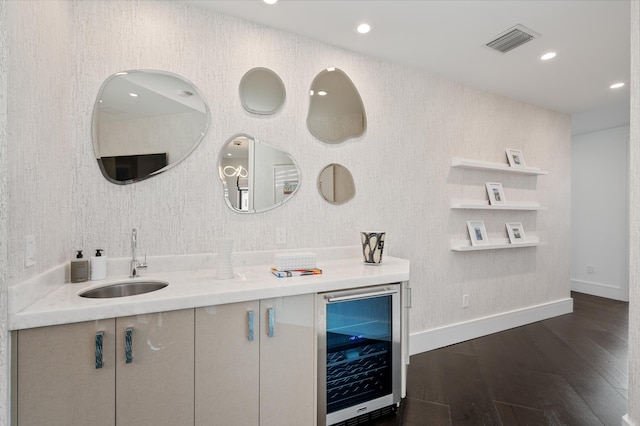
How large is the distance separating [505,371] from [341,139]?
2.35 meters

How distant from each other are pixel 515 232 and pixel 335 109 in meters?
2.65

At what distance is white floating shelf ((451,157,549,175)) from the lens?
3.17m

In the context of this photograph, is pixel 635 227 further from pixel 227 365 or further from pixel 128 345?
pixel 128 345

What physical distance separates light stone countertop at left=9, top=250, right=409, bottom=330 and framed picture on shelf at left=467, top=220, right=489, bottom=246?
1.37m

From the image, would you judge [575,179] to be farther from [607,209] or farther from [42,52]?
[42,52]

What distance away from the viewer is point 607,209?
500cm

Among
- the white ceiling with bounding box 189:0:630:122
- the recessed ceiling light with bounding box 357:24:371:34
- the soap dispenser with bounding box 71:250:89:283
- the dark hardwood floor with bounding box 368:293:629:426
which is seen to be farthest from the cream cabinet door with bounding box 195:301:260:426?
the recessed ceiling light with bounding box 357:24:371:34

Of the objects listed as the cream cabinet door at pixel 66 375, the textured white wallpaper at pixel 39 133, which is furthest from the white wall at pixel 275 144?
the cream cabinet door at pixel 66 375

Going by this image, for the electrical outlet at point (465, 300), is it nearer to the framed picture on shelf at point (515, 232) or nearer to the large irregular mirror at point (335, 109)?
the framed picture on shelf at point (515, 232)

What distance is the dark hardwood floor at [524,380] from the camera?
206cm

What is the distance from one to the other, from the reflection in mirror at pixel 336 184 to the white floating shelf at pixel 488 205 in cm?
124

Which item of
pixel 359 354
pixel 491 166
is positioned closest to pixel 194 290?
pixel 359 354

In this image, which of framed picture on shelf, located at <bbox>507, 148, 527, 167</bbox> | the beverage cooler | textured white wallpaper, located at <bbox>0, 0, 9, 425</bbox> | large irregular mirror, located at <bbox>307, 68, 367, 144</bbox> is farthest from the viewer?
framed picture on shelf, located at <bbox>507, 148, 527, 167</bbox>

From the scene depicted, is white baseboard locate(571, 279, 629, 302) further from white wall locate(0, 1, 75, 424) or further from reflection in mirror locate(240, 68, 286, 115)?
white wall locate(0, 1, 75, 424)
